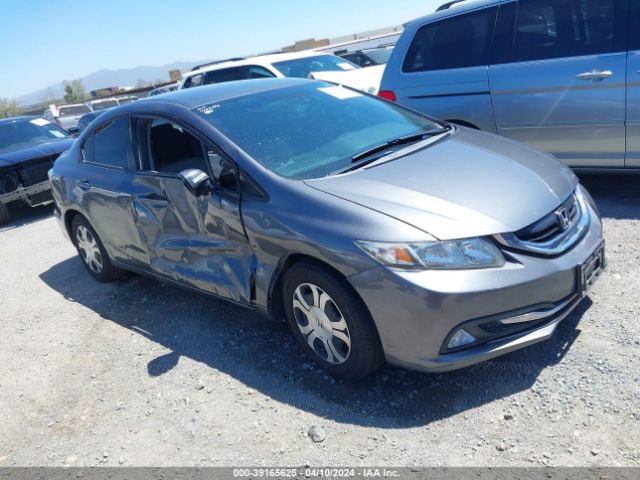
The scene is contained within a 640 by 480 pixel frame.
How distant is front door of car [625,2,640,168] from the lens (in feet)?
15.0

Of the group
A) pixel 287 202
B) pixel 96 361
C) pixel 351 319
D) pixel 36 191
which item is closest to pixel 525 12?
pixel 287 202

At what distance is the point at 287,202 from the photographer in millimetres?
3125

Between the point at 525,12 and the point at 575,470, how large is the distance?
168 inches

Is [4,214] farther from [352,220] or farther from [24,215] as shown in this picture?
[352,220]

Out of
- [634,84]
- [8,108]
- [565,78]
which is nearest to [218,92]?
[565,78]

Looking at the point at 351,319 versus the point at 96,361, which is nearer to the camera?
the point at 351,319

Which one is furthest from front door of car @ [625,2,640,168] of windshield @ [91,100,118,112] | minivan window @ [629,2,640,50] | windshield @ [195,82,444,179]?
windshield @ [91,100,118,112]

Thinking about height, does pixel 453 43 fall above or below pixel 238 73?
above

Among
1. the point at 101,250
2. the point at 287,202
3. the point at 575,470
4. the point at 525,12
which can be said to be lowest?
the point at 575,470

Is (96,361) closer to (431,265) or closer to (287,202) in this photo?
(287,202)

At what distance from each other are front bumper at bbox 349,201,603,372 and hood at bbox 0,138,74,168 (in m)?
7.79

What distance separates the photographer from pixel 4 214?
348 inches

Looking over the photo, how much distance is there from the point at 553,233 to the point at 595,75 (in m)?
2.53

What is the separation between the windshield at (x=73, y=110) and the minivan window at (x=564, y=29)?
17.8 meters
